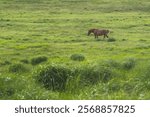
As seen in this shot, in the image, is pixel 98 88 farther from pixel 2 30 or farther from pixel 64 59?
pixel 2 30

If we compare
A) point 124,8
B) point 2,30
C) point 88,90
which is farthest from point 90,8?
point 88,90

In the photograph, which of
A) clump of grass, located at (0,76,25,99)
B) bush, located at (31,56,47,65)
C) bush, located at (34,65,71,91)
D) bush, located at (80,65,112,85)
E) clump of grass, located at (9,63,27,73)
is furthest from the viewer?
bush, located at (31,56,47,65)

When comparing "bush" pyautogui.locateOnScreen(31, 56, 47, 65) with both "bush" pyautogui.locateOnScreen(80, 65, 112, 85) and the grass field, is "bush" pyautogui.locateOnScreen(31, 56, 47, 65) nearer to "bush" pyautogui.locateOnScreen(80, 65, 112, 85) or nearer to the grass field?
the grass field

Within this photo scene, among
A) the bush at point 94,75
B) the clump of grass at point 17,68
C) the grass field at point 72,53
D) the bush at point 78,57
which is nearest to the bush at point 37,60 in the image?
the grass field at point 72,53

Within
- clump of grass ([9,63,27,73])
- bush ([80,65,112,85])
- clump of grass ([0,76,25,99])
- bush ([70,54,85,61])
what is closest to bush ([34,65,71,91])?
bush ([80,65,112,85])

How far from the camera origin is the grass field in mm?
8820

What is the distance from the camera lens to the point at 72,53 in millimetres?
24156

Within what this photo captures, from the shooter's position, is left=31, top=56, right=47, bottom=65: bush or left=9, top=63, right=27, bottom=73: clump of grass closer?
left=9, top=63, right=27, bottom=73: clump of grass

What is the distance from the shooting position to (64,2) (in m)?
62.5

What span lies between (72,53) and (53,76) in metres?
13.6

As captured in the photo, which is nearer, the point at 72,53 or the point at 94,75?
the point at 94,75

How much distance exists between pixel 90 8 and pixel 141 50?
3344cm

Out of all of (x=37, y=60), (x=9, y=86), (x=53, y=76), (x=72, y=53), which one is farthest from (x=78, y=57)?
(x=9, y=86)

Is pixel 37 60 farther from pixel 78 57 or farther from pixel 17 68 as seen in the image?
pixel 17 68
